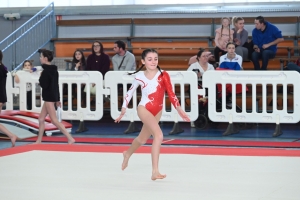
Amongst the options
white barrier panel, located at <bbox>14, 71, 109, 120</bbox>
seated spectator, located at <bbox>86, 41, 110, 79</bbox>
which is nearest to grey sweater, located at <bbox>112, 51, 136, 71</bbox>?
seated spectator, located at <bbox>86, 41, 110, 79</bbox>

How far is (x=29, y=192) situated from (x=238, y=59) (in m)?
6.73

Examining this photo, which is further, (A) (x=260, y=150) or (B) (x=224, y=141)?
(B) (x=224, y=141)

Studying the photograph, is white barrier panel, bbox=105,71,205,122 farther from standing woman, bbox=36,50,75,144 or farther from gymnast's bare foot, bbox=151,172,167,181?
gymnast's bare foot, bbox=151,172,167,181

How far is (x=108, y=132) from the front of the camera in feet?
34.5

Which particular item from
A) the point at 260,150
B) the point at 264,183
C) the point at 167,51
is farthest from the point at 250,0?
the point at 264,183

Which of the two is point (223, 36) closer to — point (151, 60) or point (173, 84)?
point (173, 84)

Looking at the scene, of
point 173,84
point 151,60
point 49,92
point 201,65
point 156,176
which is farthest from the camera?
point 201,65

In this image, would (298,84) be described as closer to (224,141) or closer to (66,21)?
(224,141)

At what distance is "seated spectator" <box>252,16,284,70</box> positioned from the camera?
12105 mm

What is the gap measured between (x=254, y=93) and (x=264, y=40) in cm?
273

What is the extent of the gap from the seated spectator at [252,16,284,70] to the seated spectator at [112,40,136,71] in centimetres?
236

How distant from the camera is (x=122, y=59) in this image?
11711 mm

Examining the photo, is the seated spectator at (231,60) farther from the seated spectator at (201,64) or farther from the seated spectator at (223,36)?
the seated spectator at (223,36)

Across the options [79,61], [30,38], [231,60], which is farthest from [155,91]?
[30,38]
